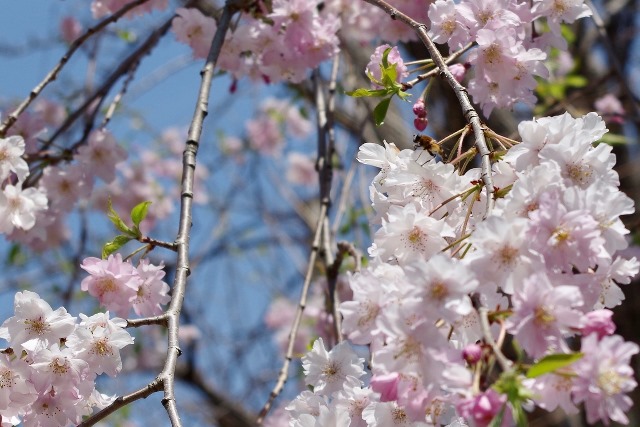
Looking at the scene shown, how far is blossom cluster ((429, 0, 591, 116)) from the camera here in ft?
5.38

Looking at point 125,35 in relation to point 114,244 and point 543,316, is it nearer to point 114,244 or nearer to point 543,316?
point 114,244

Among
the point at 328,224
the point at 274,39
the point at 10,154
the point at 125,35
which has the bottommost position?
the point at 328,224

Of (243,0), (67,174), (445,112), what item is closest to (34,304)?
(67,174)

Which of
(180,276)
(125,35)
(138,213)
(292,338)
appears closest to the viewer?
A: (180,276)

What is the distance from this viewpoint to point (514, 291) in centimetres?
106

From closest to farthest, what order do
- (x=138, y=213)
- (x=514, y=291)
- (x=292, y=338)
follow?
(x=514, y=291), (x=138, y=213), (x=292, y=338)

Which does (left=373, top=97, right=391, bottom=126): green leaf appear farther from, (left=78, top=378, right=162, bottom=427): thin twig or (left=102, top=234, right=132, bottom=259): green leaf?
(left=78, top=378, right=162, bottom=427): thin twig

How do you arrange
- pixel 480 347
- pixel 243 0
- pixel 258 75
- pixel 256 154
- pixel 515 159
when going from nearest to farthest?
1. pixel 480 347
2. pixel 515 159
3. pixel 243 0
4. pixel 258 75
5. pixel 256 154

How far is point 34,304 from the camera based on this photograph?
1.45 m

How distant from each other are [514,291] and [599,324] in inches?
4.4

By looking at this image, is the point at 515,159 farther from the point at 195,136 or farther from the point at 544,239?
the point at 195,136

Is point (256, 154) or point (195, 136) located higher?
point (195, 136)

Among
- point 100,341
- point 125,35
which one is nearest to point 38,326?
point 100,341

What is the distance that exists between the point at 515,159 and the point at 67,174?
1.62m
